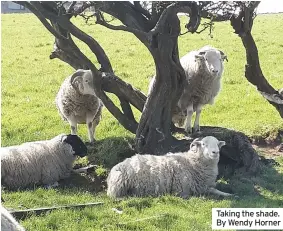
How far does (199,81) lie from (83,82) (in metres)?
1.85

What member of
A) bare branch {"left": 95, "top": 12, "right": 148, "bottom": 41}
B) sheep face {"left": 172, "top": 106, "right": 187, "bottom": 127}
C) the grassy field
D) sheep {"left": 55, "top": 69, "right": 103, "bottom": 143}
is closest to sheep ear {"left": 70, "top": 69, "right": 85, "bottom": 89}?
sheep {"left": 55, "top": 69, "right": 103, "bottom": 143}

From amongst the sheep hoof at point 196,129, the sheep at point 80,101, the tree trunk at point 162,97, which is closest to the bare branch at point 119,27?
the tree trunk at point 162,97

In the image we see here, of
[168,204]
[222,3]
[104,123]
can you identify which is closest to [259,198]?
[168,204]

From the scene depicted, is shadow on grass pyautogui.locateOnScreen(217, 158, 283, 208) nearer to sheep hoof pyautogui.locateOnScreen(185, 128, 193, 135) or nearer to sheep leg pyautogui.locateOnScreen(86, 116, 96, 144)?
sheep hoof pyautogui.locateOnScreen(185, 128, 193, 135)

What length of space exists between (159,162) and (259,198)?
1337 mm

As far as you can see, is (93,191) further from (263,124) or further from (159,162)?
(263,124)

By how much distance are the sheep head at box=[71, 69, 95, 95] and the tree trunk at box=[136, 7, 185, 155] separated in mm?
1029

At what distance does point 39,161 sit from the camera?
24.0 ft

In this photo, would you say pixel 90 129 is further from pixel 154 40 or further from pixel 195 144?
pixel 195 144

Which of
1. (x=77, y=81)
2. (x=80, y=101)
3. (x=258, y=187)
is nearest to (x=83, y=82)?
(x=77, y=81)

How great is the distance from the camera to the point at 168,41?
24.8 ft

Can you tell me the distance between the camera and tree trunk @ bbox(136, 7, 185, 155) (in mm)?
7547

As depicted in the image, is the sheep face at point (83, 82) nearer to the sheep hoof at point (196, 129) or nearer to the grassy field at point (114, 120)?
the grassy field at point (114, 120)
